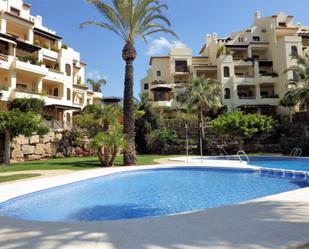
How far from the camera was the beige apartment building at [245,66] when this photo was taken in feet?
A: 132

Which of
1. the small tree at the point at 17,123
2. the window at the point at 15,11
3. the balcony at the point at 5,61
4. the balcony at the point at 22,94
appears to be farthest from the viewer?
the window at the point at 15,11

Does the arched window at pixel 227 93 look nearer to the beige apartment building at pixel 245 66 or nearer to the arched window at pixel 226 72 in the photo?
the beige apartment building at pixel 245 66

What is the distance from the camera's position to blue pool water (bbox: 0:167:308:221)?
7191 millimetres

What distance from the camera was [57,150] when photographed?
2656 cm

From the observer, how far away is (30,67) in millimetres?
29859

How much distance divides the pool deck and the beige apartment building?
3306 centimetres

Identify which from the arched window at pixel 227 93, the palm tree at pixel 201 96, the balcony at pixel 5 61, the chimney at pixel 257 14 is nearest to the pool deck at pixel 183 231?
the palm tree at pixel 201 96

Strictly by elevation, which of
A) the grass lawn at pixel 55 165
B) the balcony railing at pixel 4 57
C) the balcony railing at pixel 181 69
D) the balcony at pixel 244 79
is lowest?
the grass lawn at pixel 55 165

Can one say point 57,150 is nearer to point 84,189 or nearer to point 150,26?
point 150,26

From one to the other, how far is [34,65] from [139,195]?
25319 millimetres

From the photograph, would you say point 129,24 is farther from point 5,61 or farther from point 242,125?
point 5,61

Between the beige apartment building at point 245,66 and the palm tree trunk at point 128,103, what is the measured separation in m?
19.6

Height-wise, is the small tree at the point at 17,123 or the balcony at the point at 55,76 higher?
the balcony at the point at 55,76

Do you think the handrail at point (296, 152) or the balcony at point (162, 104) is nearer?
the handrail at point (296, 152)
